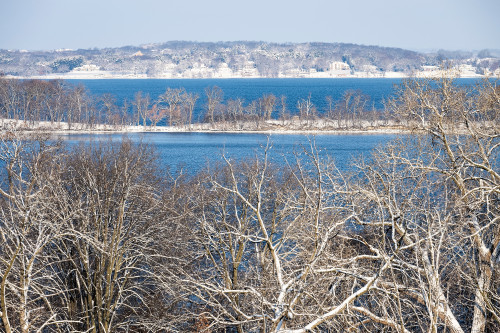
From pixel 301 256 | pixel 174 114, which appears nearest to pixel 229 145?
pixel 174 114

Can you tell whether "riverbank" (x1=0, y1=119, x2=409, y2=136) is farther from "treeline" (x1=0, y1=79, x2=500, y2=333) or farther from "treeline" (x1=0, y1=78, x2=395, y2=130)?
"treeline" (x1=0, y1=79, x2=500, y2=333)

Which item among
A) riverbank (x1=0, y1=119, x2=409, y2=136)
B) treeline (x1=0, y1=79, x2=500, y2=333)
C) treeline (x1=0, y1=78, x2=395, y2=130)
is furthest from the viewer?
treeline (x1=0, y1=78, x2=395, y2=130)

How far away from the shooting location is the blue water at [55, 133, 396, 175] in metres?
54.0

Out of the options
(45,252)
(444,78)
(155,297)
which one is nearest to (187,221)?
(155,297)

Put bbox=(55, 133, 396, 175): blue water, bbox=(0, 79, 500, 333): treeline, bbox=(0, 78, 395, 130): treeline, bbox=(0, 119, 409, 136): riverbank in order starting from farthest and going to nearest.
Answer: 1. bbox=(0, 78, 395, 130): treeline
2. bbox=(0, 119, 409, 136): riverbank
3. bbox=(55, 133, 396, 175): blue water
4. bbox=(0, 79, 500, 333): treeline

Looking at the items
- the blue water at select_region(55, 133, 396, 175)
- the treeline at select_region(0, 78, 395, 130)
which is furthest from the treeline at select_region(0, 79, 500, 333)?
the treeline at select_region(0, 78, 395, 130)

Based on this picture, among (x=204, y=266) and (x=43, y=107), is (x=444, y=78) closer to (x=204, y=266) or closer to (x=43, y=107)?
(x=204, y=266)

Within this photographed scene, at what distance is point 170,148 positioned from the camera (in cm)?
6688

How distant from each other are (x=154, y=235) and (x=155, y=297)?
2654 millimetres

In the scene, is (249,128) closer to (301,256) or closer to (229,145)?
(229,145)

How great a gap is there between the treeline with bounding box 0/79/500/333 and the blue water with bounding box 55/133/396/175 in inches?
1059

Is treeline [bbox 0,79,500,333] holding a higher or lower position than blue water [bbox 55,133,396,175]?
higher

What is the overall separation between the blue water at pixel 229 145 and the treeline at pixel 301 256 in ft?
88.2

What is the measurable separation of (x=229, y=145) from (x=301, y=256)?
55.6 metres
